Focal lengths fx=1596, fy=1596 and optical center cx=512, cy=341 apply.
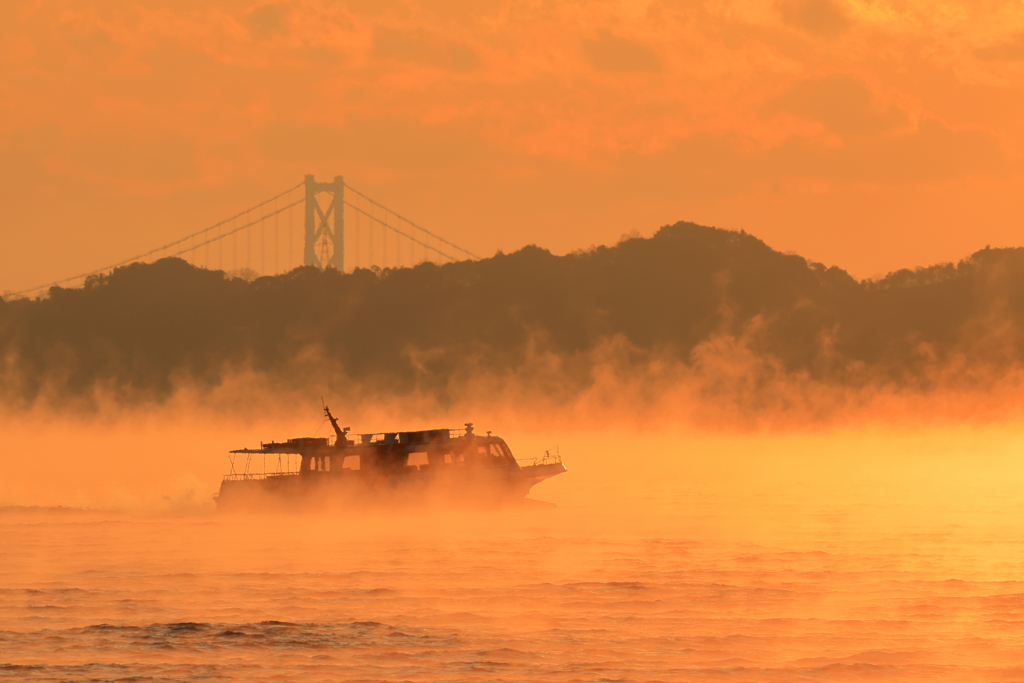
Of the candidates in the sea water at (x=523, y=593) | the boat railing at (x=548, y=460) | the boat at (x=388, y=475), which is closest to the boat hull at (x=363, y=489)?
the boat at (x=388, y=475)

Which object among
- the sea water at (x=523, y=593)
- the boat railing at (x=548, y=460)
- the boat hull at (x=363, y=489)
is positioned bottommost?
the sea water at (x=523, y=593)

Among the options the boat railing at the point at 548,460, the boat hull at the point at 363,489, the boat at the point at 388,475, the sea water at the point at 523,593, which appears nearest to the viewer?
the sea water at the point at 523,593

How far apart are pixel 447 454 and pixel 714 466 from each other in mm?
60685

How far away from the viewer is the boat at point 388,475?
67125mm

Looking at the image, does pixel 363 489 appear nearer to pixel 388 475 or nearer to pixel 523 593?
pixel 388 475

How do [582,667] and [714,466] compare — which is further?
[714,466]

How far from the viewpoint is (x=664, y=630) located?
38875mm

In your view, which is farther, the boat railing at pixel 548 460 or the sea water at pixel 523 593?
the boat railing at pixel 548 460

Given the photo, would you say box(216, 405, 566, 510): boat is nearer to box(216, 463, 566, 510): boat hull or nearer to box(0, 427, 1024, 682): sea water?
box(216, 463, 566, 510): boat hull

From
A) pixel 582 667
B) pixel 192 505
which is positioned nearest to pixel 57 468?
pixel 192 505

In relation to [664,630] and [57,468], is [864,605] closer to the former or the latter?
[664,630]

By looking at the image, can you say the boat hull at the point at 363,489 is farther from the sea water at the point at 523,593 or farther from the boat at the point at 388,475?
the sea water at the point at 523,593

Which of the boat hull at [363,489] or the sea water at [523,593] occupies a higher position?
the boat hull at [363,489]

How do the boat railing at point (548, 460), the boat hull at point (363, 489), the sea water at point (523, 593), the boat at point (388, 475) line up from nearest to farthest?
the sea water at point (523, 593) → the boat hull at point (363, 489) → the boat at point (388, 475) → the boat railing at point (548, 460)
